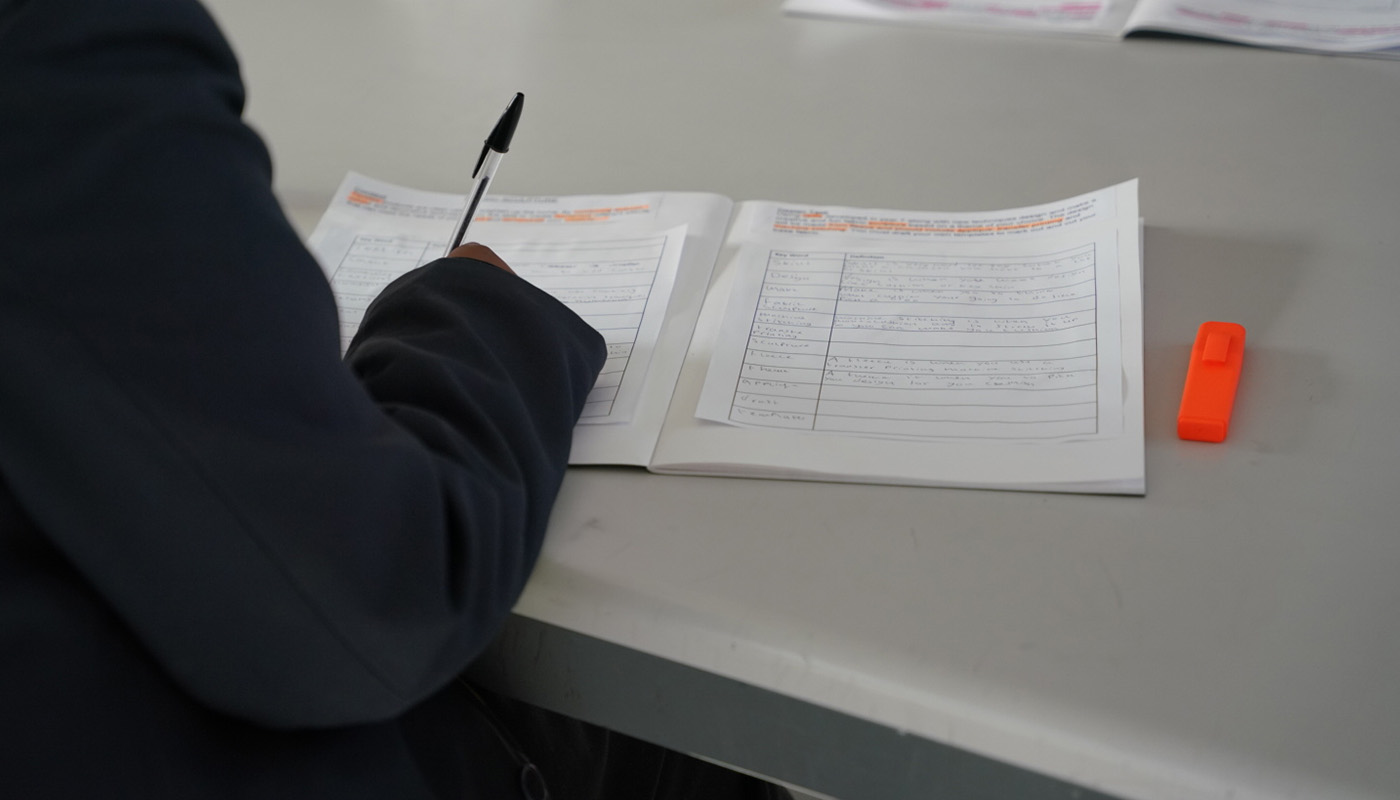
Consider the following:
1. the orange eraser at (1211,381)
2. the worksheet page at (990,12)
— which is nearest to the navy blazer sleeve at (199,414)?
the orange eraser at (1211,381)

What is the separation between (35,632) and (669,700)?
0.79ft

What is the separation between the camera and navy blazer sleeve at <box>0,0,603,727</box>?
348 millimetres

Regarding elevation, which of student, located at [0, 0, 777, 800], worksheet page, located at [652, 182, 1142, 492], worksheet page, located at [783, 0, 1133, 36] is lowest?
student, located at [0, 0, 777, 800]

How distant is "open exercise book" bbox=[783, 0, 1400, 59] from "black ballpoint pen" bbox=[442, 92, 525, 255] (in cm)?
51

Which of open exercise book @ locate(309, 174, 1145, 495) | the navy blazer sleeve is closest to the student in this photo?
the navy blazer sleeve

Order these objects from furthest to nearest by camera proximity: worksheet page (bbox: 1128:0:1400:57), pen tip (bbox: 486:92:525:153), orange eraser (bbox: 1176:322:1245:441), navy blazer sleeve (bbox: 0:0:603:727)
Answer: worksheet page (bbox: 1128:0:1400:57) → pen tip (bbox: 486:92:525:153) → orange eraser (bbox: 1176:322:1245:441) → navy blazer sleeve (bbox: 0:0:603:727)

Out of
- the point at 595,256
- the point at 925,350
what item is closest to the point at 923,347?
the point at 925,350

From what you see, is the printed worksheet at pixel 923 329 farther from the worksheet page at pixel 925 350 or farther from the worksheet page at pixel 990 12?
the worksheet page at pixel 990 12

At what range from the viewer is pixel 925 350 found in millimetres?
617

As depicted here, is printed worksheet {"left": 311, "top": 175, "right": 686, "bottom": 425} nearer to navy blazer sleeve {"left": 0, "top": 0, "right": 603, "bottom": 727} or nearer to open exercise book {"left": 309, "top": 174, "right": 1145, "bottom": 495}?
open exercise book {"left": 309, "top": 174, "right": 1145, "bottom": 495}

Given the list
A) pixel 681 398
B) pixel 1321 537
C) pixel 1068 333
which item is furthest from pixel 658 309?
pixel 1321 537

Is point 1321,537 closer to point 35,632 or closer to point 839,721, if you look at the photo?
point 839,721

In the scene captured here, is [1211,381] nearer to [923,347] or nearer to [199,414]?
[923,347]

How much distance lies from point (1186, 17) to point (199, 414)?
90cm
